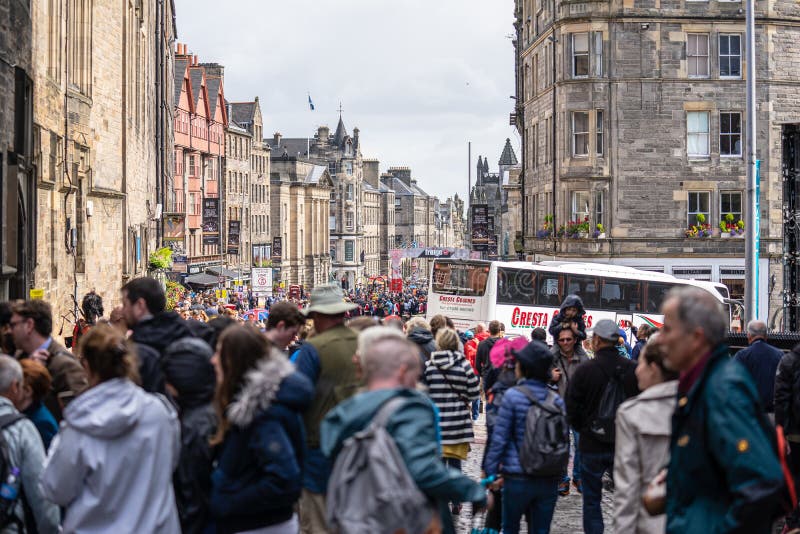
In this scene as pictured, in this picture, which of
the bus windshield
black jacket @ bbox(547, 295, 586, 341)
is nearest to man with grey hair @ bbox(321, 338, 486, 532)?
black jacket @ bbox(547, 295, 586, 341)

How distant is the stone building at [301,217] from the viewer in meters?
108

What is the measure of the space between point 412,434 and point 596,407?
4.36 meters

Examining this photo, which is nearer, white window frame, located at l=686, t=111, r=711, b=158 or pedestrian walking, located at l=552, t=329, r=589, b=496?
pedestrian walking, located at l=552, t=329, r=589, b=496

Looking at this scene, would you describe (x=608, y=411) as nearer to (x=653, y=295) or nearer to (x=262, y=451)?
(x=262, y=451)

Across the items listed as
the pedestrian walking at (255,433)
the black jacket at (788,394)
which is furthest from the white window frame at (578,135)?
the pedestrian walking at (255,433)

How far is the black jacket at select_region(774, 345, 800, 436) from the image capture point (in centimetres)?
925

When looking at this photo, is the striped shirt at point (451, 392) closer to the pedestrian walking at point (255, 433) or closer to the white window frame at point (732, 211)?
the pedestrian walking at point (255, 433)

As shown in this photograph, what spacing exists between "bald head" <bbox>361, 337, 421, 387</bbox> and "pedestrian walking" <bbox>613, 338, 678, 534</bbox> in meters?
1.71

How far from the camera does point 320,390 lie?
7176mm

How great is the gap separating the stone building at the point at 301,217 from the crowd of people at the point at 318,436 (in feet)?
307

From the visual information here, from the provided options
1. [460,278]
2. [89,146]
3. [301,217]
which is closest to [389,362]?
[89,146]

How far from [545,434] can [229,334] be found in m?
2.95

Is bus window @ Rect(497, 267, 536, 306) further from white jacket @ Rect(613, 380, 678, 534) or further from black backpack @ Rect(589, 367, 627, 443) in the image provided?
white jacket @ Rect(613, 380, 678, 534)

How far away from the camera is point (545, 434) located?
7.77 meters
